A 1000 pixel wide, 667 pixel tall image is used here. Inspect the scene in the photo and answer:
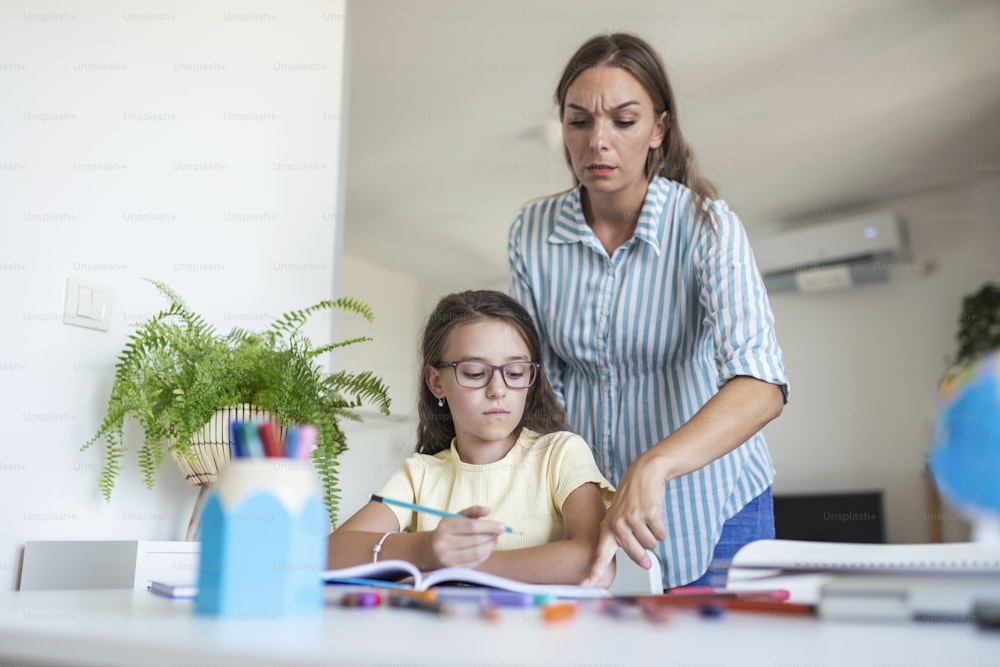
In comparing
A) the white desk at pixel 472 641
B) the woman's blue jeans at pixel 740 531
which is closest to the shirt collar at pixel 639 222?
the woman's blue jeans at pixel 740 531

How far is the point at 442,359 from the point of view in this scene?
5.15 ft

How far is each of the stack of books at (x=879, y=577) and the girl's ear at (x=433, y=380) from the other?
0.84 m

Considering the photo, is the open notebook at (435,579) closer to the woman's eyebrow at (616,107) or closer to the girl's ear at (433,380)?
the girl's ear at (433,380)

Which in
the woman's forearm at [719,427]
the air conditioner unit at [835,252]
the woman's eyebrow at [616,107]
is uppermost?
the air conditioner unit at [835,252]

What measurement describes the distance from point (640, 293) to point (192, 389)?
803 mm

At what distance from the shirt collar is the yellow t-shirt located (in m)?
0.38

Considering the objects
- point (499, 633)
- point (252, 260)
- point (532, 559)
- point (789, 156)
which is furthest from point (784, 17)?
point (499, 633)

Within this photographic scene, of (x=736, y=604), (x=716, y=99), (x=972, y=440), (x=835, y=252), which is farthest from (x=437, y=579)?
(x=835, y=252)

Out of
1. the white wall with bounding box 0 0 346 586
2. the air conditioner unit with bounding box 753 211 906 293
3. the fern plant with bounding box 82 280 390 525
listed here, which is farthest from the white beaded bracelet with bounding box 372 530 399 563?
the air conditioner unit with bounding box 753 211 906 293

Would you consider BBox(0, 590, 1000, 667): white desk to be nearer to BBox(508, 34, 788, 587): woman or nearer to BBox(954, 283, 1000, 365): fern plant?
BBox(508, 34, 788, 587): woman

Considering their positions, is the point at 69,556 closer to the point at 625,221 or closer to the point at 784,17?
the point at 625,221

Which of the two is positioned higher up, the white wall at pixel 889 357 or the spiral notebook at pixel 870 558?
the white wall at pixel 889 357

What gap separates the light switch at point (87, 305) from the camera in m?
1.55

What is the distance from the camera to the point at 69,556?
1428 mm
